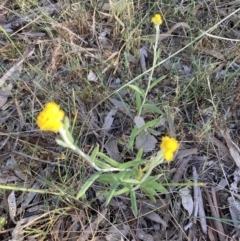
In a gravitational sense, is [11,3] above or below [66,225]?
above

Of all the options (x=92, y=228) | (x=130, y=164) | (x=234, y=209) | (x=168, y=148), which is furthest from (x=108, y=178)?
(x=234, y=209)

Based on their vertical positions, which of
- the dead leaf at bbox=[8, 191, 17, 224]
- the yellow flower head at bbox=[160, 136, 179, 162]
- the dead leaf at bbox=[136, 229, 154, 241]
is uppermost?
the yellow flower head at bbox=[160, 136, 179, 162]

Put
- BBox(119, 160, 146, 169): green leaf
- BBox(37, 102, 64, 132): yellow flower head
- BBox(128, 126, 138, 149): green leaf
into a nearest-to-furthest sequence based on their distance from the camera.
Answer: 1. BBox(37, 102, 64, 132): yellow flower head
2. BBox(119, 160, 146, 169): green leaf
3. BBox(128, 126, 138, 149): green leaf

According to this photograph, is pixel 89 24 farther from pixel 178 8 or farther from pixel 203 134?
pixel 203 134

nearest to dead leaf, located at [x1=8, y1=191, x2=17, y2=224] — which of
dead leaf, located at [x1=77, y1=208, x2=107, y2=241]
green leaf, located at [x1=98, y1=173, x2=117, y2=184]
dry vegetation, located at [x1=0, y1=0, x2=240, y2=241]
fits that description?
dry vegetation, located at [x1=0, y1=0, x2=240, y2=241]

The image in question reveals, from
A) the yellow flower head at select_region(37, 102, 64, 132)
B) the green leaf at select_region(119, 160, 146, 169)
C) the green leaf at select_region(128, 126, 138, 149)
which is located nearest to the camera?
the yellow flower head at select_region(37, 102, 64, 132)

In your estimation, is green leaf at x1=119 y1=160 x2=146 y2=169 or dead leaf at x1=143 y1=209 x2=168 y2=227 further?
dead leaf at x1=143 y1=209 x2=168 y2=227

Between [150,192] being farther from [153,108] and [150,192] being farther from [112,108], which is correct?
[112,108]

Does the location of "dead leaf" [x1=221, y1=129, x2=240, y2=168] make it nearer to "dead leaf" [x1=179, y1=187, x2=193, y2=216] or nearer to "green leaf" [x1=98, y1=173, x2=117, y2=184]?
"dead leaf" [x1=179, y1=187, x2=193, y2=216]

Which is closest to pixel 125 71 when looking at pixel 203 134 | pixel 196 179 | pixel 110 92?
pixel 110 92
